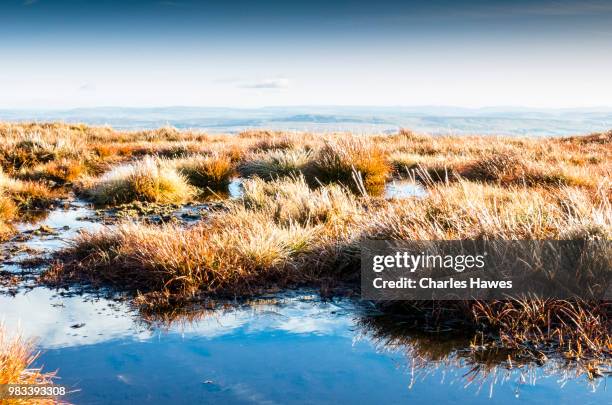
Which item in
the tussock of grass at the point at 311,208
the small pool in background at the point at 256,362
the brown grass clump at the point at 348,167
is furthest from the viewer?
the brown grass clump at the point at 348,167

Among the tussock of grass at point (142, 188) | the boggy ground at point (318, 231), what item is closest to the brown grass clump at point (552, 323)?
the boggy ground at point (318, 231)

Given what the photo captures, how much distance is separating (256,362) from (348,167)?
912 cm

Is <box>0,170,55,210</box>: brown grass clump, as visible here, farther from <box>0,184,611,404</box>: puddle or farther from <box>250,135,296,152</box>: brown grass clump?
<box>250,135,296,152</box>: brown grass clump

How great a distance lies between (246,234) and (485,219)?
2699mm

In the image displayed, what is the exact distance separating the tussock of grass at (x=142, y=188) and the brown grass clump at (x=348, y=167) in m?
2.76

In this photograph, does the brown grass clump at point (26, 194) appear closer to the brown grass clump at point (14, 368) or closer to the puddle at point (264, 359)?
the puddle at point (264, 359)

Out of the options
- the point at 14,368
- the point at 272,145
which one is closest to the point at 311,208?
the point at 14,368

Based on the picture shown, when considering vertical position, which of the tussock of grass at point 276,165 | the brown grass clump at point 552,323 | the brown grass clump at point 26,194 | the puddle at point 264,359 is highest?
the tussock of grass at point 276,165

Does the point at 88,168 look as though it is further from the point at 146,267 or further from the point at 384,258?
the point at 384,258

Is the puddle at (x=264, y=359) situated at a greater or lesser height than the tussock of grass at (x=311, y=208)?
lesser

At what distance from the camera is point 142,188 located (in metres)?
12.5

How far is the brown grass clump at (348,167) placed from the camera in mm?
13445

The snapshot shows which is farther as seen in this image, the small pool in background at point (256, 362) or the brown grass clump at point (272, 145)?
the brown grass clump at point (272, 145)

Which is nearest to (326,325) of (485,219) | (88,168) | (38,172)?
(485,219)
